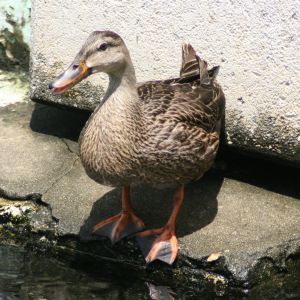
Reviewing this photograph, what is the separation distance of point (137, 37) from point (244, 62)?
821 mm

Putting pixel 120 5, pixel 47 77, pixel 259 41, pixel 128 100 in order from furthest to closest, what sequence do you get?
pixel 47 77, pixel 120 5, pixel 259 41, pixel 128 100

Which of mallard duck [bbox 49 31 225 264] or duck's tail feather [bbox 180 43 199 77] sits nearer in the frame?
mallard duck [bbox 49 31 225 264]

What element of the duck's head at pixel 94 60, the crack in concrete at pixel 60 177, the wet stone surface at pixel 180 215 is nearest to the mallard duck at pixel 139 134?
the duck's head at pixel 94 60

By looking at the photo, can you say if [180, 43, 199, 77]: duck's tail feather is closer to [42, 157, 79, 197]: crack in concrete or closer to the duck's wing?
the duck's wing

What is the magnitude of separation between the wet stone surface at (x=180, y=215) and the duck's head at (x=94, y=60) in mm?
1138

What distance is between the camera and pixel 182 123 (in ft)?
17.5

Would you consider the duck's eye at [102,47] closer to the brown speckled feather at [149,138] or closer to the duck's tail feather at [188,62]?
the brown speckled feather at [149,138]

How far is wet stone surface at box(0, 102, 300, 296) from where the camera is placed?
17.3 feet

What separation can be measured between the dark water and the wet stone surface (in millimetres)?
88

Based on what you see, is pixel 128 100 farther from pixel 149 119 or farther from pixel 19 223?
pixel 19 223

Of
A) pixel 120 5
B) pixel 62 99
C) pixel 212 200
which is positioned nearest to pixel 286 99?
pixel 212 200

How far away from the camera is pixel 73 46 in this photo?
6.18 meters

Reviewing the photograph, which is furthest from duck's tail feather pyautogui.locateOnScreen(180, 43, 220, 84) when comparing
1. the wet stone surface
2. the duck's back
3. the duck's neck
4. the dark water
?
the dark water

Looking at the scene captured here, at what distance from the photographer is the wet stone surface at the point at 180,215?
17.3ft
